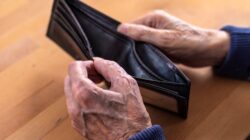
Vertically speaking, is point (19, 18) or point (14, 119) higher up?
point (19, 18)

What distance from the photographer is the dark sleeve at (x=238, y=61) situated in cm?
74

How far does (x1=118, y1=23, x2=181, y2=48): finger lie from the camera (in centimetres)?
71

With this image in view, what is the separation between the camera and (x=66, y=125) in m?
0.67

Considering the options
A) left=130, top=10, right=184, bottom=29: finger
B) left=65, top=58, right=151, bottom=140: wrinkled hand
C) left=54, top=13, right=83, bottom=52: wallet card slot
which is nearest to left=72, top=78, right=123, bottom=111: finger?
left=65, top=58, right=151, bottom=140: wrinkled hand

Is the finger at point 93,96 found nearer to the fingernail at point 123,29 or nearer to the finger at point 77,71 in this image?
the finger at point 77,71

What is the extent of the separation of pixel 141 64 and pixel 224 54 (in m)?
0.19

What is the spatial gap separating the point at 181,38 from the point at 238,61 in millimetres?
122

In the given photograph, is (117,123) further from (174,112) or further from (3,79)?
(3,79)

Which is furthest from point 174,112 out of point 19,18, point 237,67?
point 19,18

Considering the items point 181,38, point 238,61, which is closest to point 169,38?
point 181,38

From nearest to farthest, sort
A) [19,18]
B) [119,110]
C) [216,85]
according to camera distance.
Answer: [119,110] → [216,85] → [19,18]

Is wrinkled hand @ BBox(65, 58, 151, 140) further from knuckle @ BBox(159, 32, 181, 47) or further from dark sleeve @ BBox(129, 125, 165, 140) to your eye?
knuckle @ BBox(159, 32, 181, 47)

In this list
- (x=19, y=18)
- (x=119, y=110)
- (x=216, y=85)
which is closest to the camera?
(x=119, y=110)

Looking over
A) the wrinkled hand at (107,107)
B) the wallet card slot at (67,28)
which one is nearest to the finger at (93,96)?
the wrinkled hand at (107,107)
